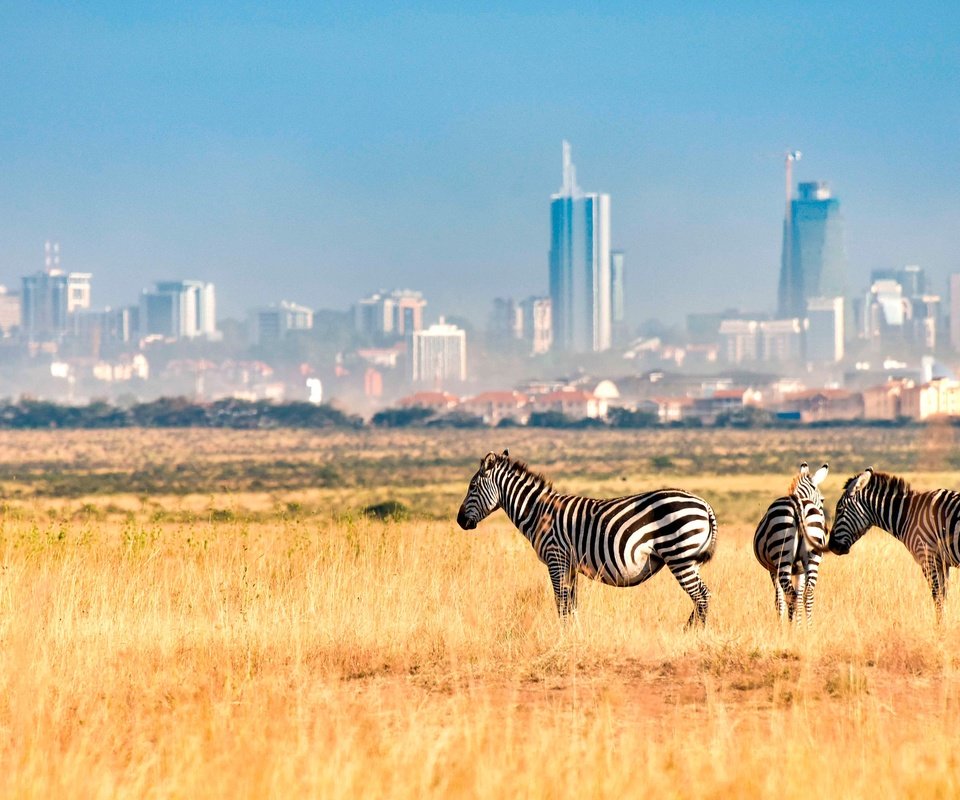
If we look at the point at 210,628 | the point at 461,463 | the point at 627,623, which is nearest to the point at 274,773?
the point at 210,628

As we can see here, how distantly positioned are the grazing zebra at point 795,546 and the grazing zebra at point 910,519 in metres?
0.47

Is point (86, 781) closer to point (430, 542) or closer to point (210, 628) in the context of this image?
point (210, 628)

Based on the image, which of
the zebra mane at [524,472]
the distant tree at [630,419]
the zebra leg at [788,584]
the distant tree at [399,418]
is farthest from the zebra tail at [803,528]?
the distant tree at [399,418]

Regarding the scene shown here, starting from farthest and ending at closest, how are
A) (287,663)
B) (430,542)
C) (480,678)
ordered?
(430,542)
(287,663)
(480,678)

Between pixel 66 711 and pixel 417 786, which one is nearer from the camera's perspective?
pixel 417 786

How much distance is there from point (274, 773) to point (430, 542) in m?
10.0

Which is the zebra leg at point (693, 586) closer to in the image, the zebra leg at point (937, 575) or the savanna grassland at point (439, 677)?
the savanna grassland at point (439, 677)

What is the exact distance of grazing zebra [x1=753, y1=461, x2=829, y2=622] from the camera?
13.5 meters

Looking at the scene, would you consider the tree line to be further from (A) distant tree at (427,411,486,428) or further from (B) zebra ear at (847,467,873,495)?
(B) zebra ear at (847,467,873,495)

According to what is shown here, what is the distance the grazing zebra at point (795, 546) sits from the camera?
44.4 ft

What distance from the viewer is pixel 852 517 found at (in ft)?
47.9

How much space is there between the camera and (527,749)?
900 cm

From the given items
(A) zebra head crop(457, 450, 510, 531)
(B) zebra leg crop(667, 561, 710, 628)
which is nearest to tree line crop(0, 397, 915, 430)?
(A) zebra head crop(457, 450, 510, 531)

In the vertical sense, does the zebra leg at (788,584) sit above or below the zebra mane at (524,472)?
below
